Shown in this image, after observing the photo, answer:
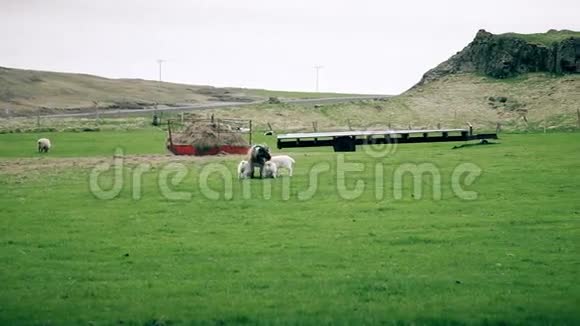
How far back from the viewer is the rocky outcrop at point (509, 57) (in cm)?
9881

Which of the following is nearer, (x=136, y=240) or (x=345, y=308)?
(x=345, y=308)

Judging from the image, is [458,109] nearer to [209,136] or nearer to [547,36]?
[547,36]

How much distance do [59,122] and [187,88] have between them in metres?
116

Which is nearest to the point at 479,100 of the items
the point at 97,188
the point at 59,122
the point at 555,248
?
the point at 59,122

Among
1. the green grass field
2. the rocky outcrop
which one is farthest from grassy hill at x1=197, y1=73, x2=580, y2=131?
the green grass field

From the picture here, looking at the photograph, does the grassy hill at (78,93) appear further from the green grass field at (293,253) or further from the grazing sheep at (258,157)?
the green grass field at (293,253)

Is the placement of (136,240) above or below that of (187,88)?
below

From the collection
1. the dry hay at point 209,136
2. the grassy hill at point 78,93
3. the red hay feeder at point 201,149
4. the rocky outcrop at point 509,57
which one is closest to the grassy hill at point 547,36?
the rocky outcrop at point 509,57

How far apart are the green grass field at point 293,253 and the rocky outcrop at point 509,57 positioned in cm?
7191

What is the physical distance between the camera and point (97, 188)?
29250 mm

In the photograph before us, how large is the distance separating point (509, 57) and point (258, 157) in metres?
78.2

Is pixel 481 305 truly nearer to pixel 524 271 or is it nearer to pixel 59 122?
pixel 524 271

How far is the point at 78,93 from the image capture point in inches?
5792

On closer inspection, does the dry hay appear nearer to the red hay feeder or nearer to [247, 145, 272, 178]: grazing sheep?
the red hay feeder
